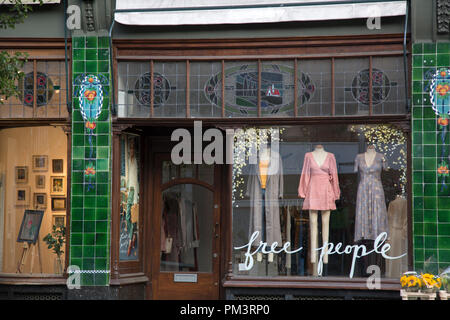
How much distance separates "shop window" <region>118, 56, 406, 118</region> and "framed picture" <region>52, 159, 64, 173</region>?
136 cm

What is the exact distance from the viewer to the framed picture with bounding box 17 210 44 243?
11.8 m

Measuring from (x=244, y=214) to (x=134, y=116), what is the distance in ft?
7.98

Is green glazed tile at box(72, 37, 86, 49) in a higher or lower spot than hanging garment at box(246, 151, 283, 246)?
higher

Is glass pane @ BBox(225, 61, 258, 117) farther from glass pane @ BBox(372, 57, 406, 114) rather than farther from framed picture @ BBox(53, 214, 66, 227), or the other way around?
framed picture @ BBox(53, 214, 66, 227)

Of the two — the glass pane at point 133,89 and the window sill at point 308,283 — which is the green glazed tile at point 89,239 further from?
the window sill at point 308,283

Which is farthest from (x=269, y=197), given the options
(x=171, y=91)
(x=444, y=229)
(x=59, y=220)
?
(x=59, y=220)

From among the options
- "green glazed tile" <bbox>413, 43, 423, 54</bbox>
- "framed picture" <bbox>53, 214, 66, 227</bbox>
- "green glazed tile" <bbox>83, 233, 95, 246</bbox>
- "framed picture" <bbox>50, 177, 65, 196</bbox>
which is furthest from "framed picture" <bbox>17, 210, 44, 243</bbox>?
"green glazed tile" <bbox>413, 43, 423, 54</bbox>

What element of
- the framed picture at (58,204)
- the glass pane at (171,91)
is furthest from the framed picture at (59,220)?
the glass pane at (171,91)

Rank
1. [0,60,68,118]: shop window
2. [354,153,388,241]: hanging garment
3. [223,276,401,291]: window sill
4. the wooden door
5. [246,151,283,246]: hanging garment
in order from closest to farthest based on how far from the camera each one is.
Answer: [223,276,401,291]: window sill
[354,153,388,241]: hanging garment
[246,151,283,246]: hanging garment
[0,60,68,118]: shop window
the wooden door

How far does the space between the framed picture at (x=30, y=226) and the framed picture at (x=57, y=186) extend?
423mm

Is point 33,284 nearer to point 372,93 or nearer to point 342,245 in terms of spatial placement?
point 342,245

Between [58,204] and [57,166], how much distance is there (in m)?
0.64

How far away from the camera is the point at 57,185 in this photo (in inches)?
462

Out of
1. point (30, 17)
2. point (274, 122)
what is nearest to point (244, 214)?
point (274, 122)
